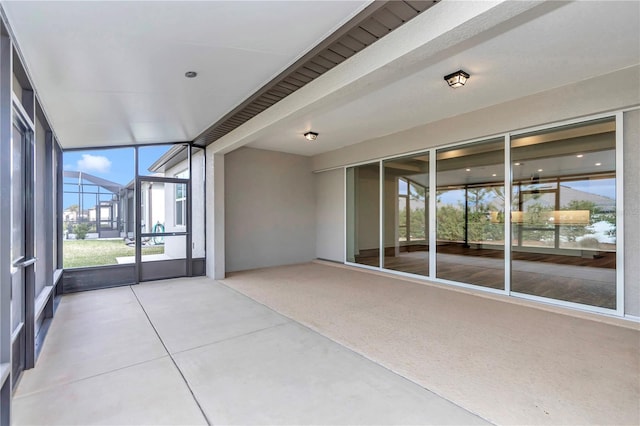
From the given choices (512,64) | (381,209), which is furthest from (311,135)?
(512,64)

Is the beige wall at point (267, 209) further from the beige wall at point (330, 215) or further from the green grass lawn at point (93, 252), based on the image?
the green grass lawn at point (93, 252)

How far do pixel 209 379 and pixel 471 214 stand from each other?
5.04m

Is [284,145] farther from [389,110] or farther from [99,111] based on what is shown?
[99,111]

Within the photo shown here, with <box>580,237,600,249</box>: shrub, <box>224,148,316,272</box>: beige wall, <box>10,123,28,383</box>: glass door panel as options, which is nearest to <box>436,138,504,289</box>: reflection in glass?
<box>580,237,600,249</box>: shrub

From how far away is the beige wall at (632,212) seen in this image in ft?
11.6

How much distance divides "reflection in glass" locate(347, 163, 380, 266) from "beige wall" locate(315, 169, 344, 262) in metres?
0.24

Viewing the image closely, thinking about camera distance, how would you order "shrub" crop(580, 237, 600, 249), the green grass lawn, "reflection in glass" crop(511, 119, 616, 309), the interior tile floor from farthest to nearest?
the green grass lawn, "shrub" crop(580, 237, 600, 249), "reflection in glass" crop(511, 119, 616, 309), the interior tile floor

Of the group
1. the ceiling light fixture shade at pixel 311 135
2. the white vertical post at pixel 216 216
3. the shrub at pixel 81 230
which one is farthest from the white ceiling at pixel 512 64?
the shrub at pixel 81 230

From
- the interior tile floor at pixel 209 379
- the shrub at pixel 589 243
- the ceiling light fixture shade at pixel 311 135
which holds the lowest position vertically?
the interior tile floor at pixel 209 379

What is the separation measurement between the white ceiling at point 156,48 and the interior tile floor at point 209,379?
2.62 m

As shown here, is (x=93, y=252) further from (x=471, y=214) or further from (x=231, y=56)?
(x=471, y=214)

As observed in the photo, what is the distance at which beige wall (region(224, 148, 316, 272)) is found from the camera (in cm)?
691

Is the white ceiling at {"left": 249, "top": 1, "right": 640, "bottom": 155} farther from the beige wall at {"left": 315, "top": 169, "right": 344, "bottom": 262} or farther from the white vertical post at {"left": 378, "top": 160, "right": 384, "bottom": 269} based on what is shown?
the beige wall at {"left": 315, "top": 169, "right": 344, "bottom": 262}

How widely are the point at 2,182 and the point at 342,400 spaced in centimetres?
264
